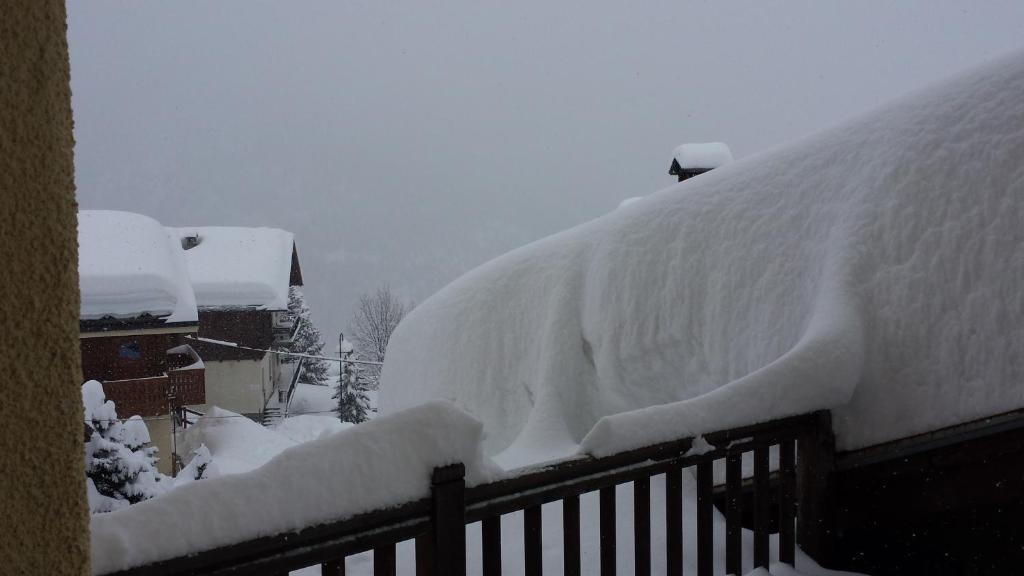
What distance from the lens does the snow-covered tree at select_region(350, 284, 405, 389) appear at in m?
43.9

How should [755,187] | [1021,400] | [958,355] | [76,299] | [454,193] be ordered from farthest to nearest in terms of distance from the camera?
[454,193]
[755,187]
[958,355]
[1021,400]
[76,299]

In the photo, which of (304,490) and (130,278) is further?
(130,278)

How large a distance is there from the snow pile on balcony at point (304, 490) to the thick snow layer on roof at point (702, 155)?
30.5 ft

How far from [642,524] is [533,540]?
1.33 ft

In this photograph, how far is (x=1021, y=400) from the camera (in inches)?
95.3

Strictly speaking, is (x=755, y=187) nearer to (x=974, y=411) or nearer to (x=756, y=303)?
(x=756, y=303)

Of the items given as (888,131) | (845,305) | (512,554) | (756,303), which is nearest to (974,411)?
(845,305)

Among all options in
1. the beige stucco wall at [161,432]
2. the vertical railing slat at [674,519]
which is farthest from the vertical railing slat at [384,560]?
the beige stucco wall at [161,432]

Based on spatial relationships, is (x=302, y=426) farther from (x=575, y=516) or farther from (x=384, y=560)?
(x=384, y=560)

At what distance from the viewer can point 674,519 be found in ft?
7.03

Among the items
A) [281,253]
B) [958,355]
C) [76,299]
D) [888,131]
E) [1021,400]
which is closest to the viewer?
[76,299]

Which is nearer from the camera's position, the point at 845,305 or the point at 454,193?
the point at 845,305

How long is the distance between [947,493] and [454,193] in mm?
161240

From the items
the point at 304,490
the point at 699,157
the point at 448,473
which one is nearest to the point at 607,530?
the point at 448,473
